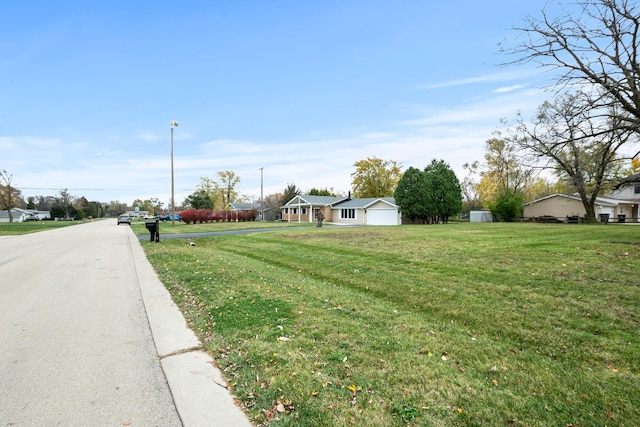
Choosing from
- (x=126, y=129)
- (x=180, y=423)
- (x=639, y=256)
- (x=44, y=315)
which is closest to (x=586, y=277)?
(x=639, y=256)

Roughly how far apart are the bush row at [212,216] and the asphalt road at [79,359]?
35.4 m

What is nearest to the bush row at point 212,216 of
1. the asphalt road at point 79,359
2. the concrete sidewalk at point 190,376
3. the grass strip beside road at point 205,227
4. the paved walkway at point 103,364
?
the grass strip beside road at point 205,227

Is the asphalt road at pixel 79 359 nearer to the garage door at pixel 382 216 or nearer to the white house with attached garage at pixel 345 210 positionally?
the garage door at pixel 382 216

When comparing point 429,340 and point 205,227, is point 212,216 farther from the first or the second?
point 429,340

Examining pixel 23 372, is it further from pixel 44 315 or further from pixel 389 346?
pixel 389 346

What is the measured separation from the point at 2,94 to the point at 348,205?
34.3 metres

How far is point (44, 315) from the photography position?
16.7 ft

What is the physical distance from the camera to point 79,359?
354 centimetres

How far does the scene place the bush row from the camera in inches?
1631

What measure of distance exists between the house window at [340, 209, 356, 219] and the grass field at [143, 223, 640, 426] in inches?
1330

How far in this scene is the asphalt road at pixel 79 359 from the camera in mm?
2561

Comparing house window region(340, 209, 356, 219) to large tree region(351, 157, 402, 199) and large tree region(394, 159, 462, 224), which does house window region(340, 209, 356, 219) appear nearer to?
large tree region(394, 159, 462, 224)

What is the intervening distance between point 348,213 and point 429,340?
39.5m

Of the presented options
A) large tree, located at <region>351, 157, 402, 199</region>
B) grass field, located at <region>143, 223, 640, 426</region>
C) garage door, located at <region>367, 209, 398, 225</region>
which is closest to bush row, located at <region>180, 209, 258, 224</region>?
garage door, located at <region>367, 209, 398, 225</region>
